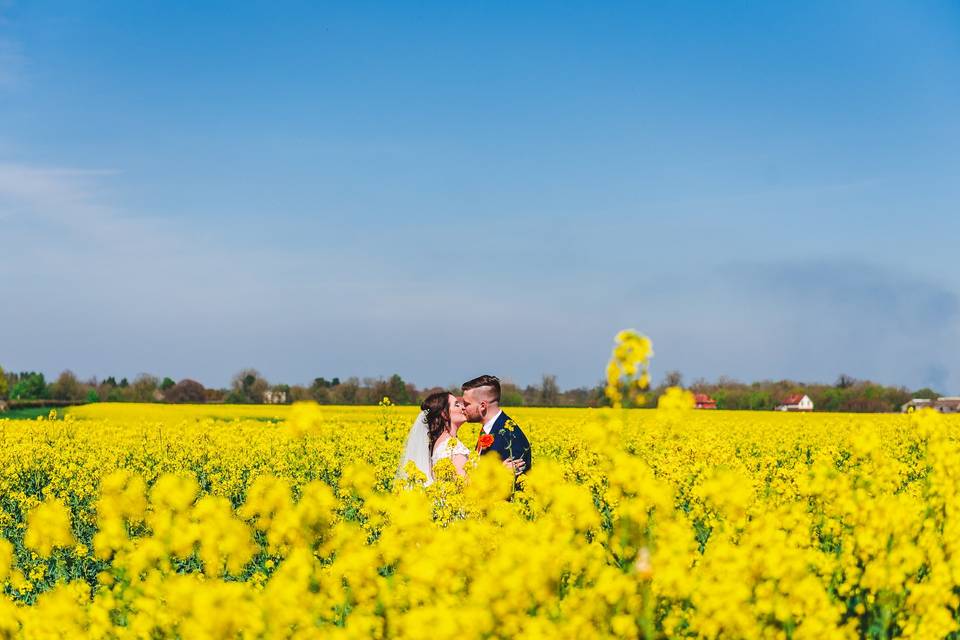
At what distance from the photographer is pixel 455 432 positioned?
8.13 m

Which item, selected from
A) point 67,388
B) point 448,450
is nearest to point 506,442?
point 448,450

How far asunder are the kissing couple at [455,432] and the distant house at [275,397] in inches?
1674

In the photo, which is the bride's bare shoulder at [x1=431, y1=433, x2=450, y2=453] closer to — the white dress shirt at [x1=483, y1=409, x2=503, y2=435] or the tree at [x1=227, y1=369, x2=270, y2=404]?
the white dress shirt at [x1=483, y1=409, x2=503, y2=435]

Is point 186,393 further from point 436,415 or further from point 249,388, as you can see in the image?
point 436,415

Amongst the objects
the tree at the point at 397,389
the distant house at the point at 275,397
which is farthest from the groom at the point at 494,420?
the distant house at the point at 275,397

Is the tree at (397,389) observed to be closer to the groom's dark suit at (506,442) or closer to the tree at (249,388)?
the tree at (249,388)

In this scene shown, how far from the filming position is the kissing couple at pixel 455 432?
764 cm

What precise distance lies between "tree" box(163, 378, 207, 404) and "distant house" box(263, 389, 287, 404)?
499 centimetres

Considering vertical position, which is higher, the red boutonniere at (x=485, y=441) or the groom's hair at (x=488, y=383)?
the groom's hair at (x=488, y=383)

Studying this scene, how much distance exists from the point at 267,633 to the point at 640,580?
1.75m

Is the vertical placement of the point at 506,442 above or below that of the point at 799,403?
above

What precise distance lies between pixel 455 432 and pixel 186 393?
48.6 meters

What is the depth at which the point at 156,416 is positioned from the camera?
3647 centimetres

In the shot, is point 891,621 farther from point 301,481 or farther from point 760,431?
point 760,431
